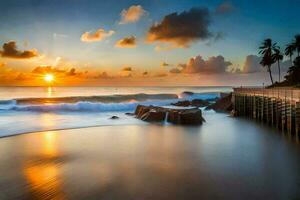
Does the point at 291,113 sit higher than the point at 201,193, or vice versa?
the point at 291,113

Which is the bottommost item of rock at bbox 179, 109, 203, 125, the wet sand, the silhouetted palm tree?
the wet sand

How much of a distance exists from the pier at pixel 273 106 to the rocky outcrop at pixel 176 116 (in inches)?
253

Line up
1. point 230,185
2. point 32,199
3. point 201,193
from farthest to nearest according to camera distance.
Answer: point 230,185
point 201,193
point 32,199

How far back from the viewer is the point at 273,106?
27.2 meters

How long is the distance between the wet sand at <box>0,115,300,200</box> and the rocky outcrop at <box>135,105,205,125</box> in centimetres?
579

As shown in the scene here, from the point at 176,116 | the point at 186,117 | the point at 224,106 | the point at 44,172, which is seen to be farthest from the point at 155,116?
the point at 44,172

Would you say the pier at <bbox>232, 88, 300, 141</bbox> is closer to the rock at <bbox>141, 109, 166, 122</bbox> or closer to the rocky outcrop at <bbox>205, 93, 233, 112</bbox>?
the rocky outcrop at <bbox>205, 93, 233, 112</bbox>

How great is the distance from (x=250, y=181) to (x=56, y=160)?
29.9 ft

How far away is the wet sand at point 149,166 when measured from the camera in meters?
10.2

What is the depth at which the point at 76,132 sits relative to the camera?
23828mm

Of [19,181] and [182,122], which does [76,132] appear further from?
[19,181]

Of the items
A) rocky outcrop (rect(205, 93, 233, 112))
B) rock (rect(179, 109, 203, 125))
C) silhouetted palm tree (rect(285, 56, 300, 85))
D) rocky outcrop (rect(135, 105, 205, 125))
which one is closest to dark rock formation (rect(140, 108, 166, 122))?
rocky outcrop (rect(135, 105, 205, 125))

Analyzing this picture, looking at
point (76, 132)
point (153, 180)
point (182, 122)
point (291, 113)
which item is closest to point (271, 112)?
point (291, 113)

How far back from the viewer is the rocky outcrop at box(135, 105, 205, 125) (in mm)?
28656
